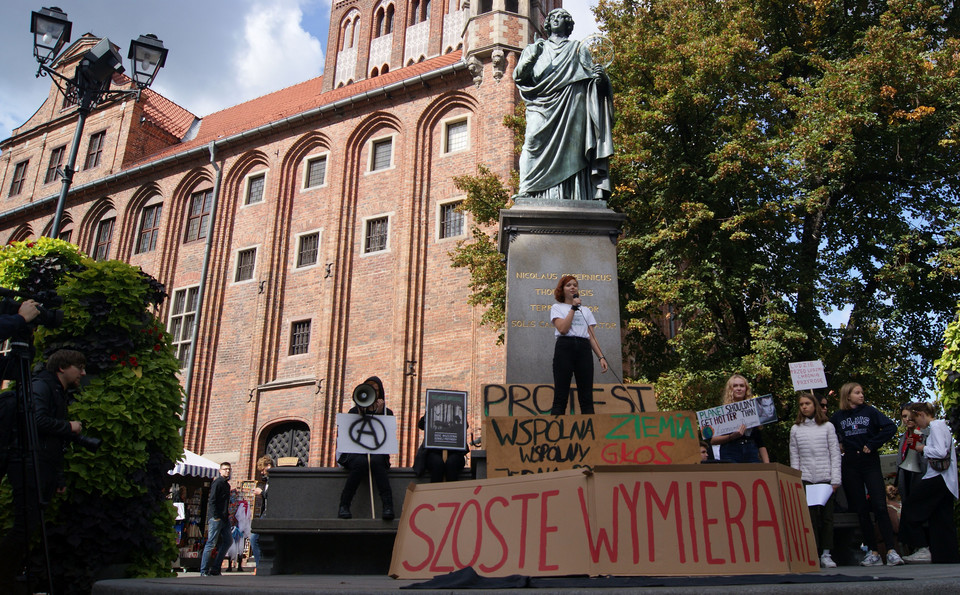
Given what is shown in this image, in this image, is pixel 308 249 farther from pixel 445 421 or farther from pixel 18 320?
pixel 18 320

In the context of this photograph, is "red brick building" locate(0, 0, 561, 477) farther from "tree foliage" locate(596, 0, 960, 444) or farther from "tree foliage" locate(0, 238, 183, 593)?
"tree foliage" locate(0, 238, 183, 593)

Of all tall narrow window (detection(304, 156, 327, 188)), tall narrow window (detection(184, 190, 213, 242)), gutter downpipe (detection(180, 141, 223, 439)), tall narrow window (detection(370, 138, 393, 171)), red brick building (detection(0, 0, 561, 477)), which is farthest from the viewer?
tall narrow window (detection(184, 190, 213, 242))

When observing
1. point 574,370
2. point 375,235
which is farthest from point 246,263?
point 574,370

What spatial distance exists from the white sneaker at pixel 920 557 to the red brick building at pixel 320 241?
12306 mm

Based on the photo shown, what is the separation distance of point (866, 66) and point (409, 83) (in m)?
14.2

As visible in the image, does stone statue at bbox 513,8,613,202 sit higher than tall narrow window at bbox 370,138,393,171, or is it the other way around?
tall narrow window at bbox 370,138,393,171

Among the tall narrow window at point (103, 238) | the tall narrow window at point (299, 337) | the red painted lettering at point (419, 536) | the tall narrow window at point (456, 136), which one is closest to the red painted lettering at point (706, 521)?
the red painted lettering at point (419, 536)

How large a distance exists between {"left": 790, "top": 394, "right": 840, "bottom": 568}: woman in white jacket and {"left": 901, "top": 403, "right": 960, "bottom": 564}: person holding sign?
762 millimetres

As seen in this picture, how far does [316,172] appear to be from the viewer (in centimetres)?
2617

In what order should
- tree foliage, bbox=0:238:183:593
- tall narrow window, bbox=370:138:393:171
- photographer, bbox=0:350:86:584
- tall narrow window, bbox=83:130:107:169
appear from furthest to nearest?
tall narrow window, bbox=83:130:107:169 < tall narrow window, bbox=370:138:393:171 < tree foliage, bbox=0:238:183:593 < photographer, bbox=0:350:86:584

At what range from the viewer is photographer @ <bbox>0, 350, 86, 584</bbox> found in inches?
187

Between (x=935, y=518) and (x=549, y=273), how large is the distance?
3902mm

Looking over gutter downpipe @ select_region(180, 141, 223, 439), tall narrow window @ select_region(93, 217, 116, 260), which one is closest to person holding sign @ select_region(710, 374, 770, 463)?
gutter downpipe @ select_region(180, 141, 223, 439)

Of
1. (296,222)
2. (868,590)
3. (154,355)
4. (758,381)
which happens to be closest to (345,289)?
(296,222)
